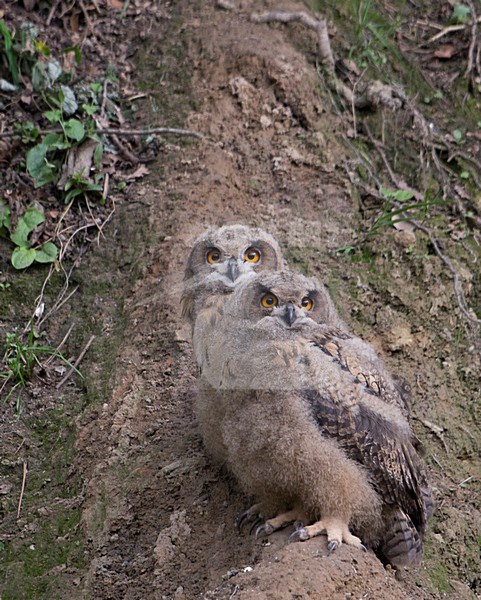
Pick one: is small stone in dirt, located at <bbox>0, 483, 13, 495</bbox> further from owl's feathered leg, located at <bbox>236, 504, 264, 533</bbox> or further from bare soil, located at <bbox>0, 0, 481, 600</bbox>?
owl's feathered leg, located at <bbox>236, 504, 264, 533</bbox>

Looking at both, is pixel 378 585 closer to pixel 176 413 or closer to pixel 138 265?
pixel 176 413

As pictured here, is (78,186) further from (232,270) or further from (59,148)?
(232,270)

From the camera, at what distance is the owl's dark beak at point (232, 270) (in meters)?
4.30

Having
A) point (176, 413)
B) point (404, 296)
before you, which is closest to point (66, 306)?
point (176, 413)

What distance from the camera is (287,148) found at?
6008mm

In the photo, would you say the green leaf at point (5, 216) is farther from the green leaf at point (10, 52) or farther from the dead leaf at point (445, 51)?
the dead leaf at point (445, 51)

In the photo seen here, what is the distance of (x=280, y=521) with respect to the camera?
3.72 metres

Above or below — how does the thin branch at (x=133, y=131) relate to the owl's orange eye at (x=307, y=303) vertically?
below

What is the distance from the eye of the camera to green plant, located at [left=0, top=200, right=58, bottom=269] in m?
5.42

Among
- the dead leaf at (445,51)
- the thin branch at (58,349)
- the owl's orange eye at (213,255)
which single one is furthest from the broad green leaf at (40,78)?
the dead leaf at (445,51)

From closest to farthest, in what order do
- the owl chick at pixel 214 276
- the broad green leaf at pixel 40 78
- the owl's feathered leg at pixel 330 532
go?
1. the owl's feathered leg at pixel 330 532
2. the owl chick at pixel 214 276
3. the broad green leaf at pixel 40 78

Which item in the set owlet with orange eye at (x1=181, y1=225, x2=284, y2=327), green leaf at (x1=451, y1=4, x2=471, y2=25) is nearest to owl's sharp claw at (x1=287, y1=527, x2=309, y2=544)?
owlet with orange eye at (x1=181, y1=225, x2=284, y2=327)

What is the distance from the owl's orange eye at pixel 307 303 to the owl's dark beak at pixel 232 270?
0.56 meters

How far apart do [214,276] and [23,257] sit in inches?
67.3
